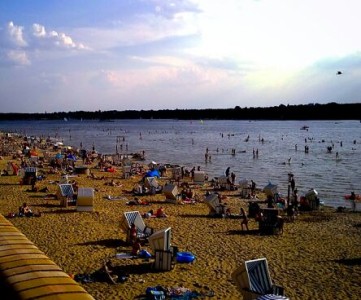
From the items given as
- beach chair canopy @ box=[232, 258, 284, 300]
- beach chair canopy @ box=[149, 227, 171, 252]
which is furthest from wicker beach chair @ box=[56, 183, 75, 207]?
beach chair canopy @ box=[232, 258, 284, 300]

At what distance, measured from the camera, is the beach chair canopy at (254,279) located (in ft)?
30.8

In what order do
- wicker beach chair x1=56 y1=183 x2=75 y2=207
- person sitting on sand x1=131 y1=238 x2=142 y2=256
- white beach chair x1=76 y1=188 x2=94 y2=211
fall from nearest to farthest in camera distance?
person sitting on sand x1=131 y1=238 x2=142 y2=256
white beach chair x1=76 y1=188 x2=94 y2=211
wicker beach chair x1=56 y1=183 x2=75 y2=207

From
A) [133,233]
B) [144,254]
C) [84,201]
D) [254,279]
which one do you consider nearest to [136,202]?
[84,201]

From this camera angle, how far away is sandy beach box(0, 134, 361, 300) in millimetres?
11164

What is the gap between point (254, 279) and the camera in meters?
9.59

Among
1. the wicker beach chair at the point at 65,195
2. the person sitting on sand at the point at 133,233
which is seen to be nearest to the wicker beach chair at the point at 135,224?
the person sitting on sand at the point at 133,233

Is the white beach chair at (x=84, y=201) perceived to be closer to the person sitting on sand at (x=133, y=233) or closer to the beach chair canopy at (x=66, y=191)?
the beach chair canopy at (x=66, y=191)

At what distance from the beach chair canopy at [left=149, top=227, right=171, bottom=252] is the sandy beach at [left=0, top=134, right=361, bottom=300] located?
2.11 feet

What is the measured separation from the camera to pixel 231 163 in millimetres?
49031

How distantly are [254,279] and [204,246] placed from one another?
5116 mm

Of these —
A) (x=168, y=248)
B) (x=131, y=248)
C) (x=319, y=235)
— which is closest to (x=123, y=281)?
(x=168, y=248)

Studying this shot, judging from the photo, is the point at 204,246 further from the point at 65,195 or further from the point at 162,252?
the point at 65,195

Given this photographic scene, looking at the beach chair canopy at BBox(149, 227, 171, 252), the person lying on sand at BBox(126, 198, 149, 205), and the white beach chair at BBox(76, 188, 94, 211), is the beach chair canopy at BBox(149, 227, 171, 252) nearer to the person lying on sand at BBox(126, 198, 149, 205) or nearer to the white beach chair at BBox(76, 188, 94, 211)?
the white beach chair at BBox(76, 188, 94, 211)

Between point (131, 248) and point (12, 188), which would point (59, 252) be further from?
point (12, 188)
